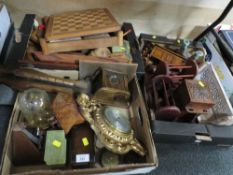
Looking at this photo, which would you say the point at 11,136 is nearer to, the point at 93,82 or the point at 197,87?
the point at 93,82

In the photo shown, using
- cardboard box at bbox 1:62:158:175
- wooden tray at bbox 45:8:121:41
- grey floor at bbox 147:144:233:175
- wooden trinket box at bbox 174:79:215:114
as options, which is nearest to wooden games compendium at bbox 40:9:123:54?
wooden tray at bbox 45:8:121:41

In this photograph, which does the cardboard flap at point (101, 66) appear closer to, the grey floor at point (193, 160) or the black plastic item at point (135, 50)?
the black plastic item at point (135, 50)

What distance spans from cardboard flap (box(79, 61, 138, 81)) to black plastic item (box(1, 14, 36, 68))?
30cm

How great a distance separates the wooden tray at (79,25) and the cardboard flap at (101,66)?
15cm

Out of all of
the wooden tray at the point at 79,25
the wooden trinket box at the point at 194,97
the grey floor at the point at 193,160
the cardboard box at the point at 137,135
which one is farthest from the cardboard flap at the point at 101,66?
the grey floor at the point at 193,160

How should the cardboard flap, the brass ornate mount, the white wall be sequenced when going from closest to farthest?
the brass ornate mount, the cardboard flap, the white wall

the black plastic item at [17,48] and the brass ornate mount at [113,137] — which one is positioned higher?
the black plastic item at [17,48]

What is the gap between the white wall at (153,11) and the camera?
1.42m

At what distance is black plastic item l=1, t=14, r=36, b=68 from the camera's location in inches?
42.5

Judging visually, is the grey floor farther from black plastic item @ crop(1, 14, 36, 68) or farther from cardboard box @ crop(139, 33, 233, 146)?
black plastic item @ crop(1, 14, 36, 68)

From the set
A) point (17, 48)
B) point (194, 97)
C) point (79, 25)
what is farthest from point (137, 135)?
point (17, 48)

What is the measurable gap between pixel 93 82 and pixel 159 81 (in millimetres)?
340

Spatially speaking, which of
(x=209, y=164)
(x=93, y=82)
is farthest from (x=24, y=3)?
(x=209, y=164)

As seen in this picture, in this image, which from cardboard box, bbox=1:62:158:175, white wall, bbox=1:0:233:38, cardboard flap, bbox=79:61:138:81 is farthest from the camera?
white wall, bbox=1:0:233:38
